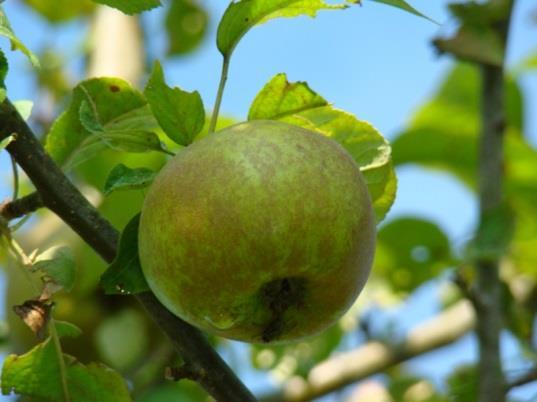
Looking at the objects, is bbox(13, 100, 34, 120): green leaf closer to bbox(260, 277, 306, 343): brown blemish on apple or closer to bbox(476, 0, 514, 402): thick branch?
bbox(260, 277, 306, 343): brown blemish on apple

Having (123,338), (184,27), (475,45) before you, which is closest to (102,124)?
(475,45)

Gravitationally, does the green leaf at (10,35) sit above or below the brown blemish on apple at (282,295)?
above

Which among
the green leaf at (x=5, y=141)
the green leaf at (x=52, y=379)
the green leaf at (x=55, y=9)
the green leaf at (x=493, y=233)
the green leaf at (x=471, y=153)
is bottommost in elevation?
the green leaf at (x=471, y=153)

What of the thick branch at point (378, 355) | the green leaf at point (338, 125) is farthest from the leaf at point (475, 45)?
the green leaf at point (338, 125)

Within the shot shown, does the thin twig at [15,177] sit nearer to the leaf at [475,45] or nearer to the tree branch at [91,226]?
the tree branch at [91,226]

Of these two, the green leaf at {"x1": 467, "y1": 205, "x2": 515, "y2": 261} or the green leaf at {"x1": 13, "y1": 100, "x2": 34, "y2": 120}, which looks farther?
the green leaf at {"x1": 467, "y1": 205, "x2": 515, "y2": 261}

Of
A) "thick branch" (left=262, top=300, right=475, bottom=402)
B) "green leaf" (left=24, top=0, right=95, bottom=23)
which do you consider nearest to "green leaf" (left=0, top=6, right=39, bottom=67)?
"thick branch" (left=262, top=300, right=475, bottom=402)

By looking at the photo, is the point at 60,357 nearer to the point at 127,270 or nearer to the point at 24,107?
the point at 127,270

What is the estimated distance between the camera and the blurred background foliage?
192cm

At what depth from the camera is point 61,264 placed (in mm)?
1042

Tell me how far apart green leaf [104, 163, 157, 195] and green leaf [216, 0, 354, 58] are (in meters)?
0.16

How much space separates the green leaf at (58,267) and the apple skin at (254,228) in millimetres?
110

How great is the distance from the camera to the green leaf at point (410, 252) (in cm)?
221

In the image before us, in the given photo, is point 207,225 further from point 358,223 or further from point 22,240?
point 22,240
